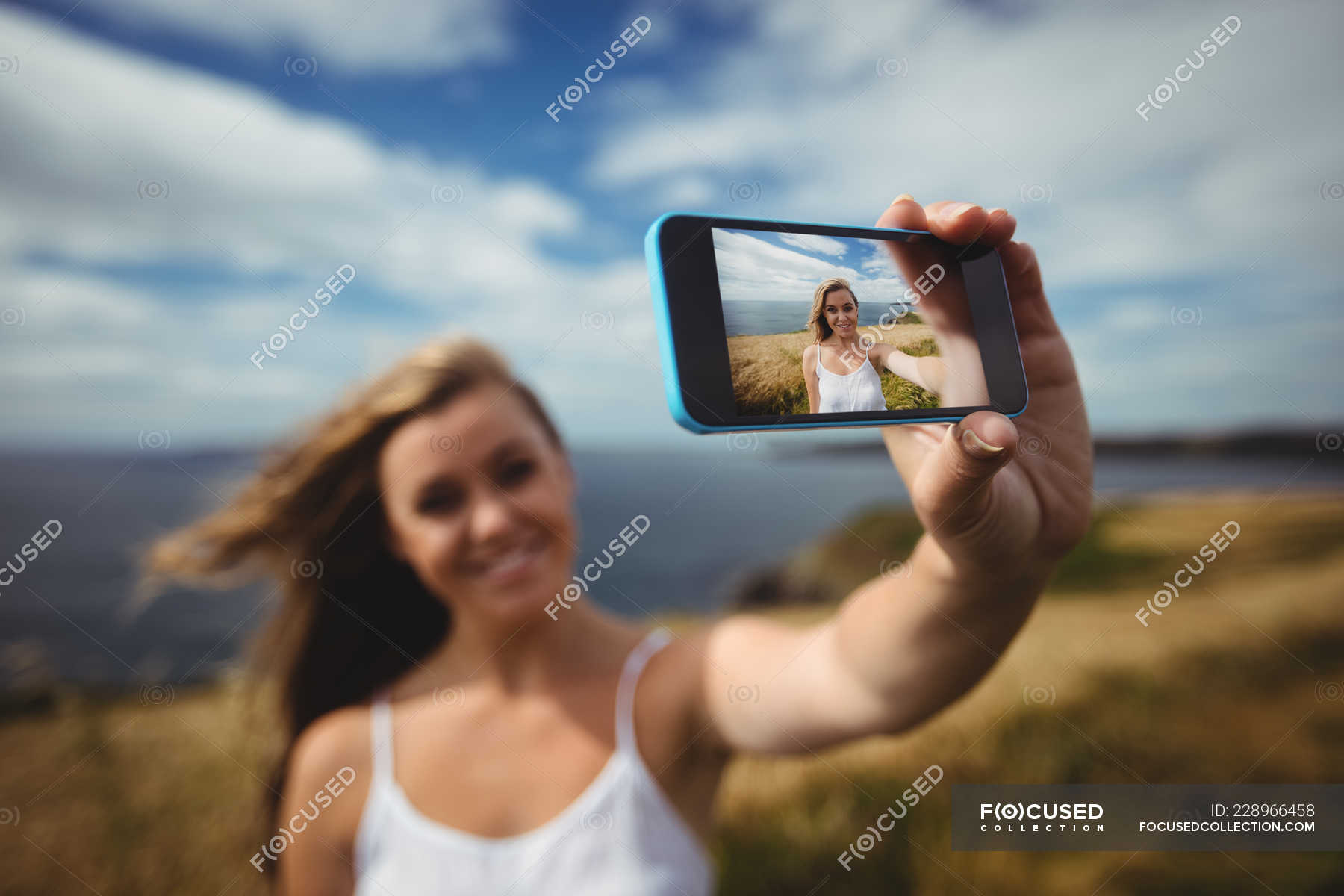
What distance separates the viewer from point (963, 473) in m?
1.16

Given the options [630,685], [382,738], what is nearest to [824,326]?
[630,685]

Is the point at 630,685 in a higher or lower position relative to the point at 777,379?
lower

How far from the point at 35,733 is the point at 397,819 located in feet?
13.7

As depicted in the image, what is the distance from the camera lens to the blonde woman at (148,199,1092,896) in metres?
1.47

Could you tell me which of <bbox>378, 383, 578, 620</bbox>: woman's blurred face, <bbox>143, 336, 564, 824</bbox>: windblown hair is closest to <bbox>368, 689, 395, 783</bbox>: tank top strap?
<bbox>143, 336, 564, 824</bbox>: windblown hair

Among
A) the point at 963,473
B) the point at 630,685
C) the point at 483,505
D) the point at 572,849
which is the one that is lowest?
the point at 572,849

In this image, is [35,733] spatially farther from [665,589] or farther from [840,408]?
[665,589]

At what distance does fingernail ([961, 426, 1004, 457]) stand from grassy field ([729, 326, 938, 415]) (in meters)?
0.13

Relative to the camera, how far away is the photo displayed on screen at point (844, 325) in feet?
3.72

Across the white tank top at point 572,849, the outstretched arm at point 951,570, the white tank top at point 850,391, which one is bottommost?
the white tank top at point 572,849

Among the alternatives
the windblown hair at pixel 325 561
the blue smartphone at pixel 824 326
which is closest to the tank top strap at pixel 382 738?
the windblown hair at pixel 325 561

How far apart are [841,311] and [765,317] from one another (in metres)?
0.17

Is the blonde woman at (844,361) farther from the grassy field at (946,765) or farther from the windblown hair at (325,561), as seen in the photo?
the grassy field at (946,765)

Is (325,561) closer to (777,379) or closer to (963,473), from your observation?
(777,379)
